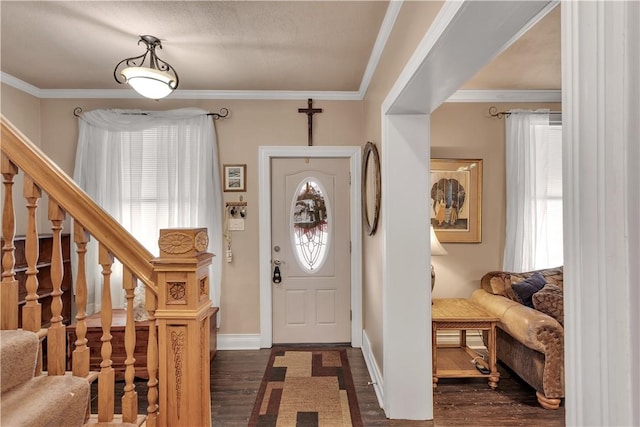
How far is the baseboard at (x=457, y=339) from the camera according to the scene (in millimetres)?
3396

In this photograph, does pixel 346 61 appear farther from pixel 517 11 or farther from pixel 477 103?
pixel 517 11

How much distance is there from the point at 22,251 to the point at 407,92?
10.8ft

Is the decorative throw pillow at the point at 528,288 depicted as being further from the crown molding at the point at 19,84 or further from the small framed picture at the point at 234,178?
the crown molding at the point at 19,84

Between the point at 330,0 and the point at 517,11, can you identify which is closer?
the point at 517,11

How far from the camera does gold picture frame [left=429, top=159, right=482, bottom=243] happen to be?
3371 mm

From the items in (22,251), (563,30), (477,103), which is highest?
(477,103)

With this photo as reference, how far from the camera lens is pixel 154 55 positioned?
8.10 feet

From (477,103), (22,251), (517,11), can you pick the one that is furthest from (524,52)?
(22,251)

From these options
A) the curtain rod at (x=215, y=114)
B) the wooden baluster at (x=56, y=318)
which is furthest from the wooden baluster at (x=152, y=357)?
the curtain rod at (x=215, y=114)

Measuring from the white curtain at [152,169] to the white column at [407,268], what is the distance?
6.24 feet

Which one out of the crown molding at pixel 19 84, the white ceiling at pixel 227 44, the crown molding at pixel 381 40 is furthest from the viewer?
the crown molding at pixel 19 84

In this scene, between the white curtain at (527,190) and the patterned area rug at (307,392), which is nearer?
the patterned area rug at (307,392)

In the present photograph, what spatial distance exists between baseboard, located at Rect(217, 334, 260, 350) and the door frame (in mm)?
73

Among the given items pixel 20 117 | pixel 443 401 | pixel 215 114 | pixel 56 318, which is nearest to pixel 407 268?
pixel 443 401
